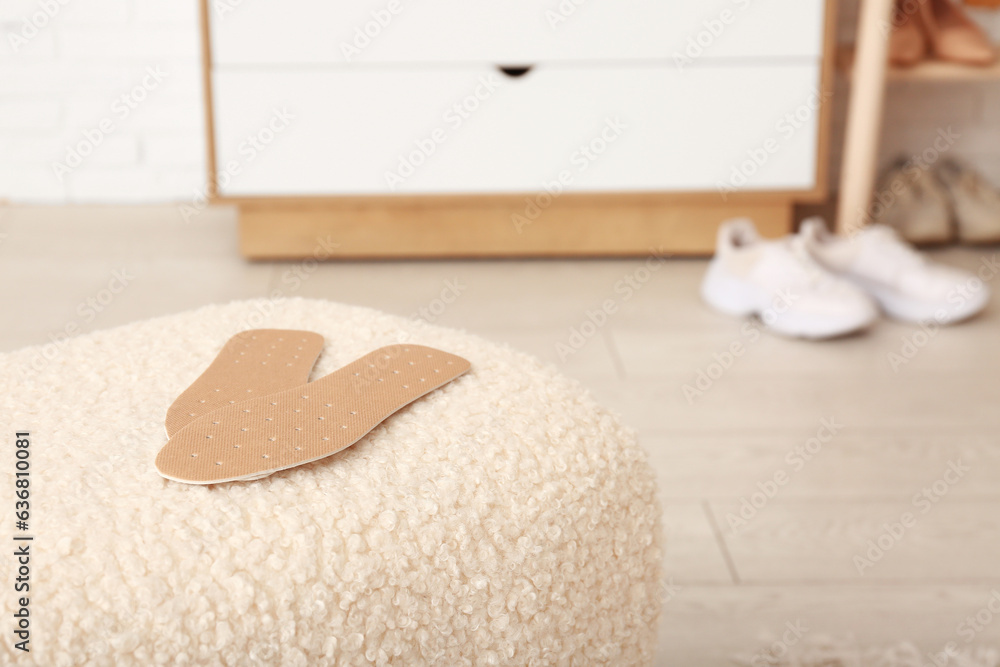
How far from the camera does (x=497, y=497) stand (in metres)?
0.53

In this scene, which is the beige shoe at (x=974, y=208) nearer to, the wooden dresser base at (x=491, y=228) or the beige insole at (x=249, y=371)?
the wooden dresser base at (x=491, y=228)

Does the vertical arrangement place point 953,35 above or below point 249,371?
above

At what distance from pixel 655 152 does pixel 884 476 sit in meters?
0.81

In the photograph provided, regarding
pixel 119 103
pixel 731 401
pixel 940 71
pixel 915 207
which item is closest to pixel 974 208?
pixel 915 207

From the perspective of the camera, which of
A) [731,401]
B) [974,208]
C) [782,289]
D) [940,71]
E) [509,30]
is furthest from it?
[974,208]

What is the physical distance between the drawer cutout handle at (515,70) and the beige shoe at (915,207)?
790 mm

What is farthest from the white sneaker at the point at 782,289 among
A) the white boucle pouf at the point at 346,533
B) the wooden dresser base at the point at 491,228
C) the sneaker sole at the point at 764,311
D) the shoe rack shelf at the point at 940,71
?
the white boucle pouf at the point at 346,533

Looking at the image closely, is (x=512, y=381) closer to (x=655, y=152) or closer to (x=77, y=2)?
(x=655, y=152)

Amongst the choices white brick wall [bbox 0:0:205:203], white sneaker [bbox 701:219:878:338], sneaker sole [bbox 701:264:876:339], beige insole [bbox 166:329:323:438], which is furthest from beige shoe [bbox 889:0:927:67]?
beige insole [bbox 166:329:323:438]

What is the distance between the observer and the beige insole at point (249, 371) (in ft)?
1.91

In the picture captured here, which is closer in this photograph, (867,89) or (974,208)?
(867,89)

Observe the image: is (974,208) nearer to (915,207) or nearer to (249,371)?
(915,207)

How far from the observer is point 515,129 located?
1727 mm

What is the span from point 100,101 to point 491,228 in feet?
3.12
